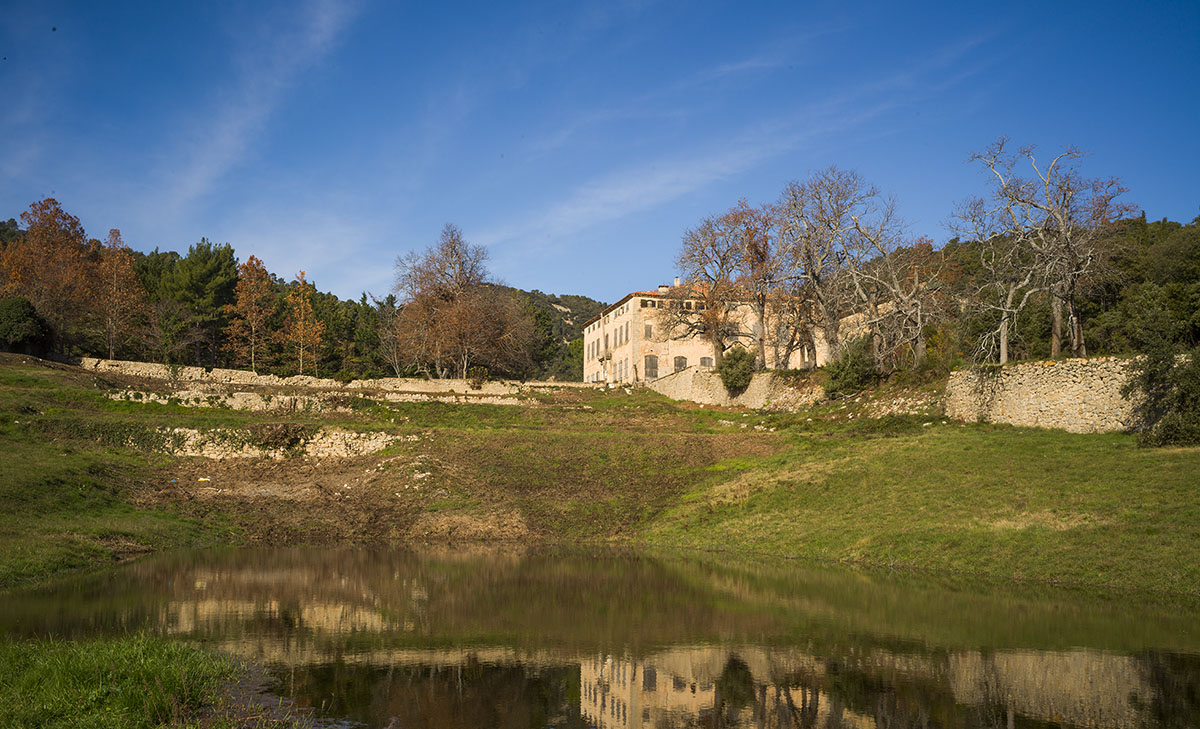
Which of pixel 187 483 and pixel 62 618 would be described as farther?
pixel 187 483

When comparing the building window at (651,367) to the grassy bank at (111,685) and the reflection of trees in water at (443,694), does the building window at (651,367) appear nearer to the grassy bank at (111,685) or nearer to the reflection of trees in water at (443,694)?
the reflection of trees in water at (443,694)

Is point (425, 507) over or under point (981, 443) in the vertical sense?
under


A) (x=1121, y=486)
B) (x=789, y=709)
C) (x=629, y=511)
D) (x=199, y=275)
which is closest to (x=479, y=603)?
(x=789, y=709)

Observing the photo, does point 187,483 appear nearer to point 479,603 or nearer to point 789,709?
point 479,603

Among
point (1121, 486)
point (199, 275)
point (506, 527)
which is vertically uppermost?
point (199, 275)

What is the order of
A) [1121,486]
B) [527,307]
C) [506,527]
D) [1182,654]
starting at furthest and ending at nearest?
1. [527,307]
2. [506,527]
3. [1121,486]
4. [1182,654]

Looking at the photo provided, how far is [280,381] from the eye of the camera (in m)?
51.9

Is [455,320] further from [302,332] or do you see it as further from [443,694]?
[443,694]

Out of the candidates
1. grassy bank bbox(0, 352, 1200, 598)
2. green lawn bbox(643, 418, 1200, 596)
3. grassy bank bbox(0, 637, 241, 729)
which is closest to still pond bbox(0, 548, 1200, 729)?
grassy bank bbox(0, 637, 241, 729)

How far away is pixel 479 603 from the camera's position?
15.2m

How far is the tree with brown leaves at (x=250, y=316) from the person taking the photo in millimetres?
63000

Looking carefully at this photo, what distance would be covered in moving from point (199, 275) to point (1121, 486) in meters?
67.8

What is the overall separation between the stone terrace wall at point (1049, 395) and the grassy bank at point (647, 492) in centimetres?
141

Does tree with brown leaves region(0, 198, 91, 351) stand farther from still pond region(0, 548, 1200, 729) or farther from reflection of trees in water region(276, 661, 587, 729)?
reflection of trees in water region(276, 661, 587, 729)
